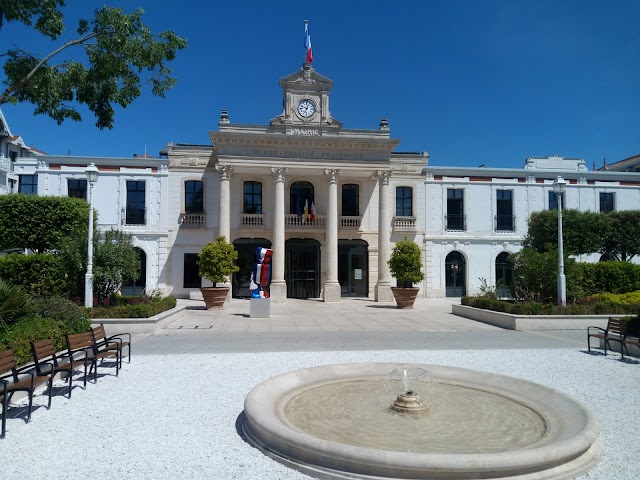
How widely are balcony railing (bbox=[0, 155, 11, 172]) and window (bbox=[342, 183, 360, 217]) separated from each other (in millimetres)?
23878

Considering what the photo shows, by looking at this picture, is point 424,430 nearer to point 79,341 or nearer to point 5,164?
point 79,341

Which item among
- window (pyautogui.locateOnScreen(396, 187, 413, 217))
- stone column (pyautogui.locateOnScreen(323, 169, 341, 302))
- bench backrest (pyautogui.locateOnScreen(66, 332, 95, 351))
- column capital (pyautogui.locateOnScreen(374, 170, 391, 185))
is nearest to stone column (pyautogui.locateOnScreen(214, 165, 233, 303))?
stone column (pyautogui.locateOnScreen(323, 169, 341, 302))

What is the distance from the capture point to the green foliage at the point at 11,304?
10.2m

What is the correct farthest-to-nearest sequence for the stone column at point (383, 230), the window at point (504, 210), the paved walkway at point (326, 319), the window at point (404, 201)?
the window at point (504, 210)
the window at point (404, 201)
the stone column at point (383, 230)
the paved walkway at point (326, 319)

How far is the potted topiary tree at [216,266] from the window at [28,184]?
15.4 meters

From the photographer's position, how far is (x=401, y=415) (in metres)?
6.25

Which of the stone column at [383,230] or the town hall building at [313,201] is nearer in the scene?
the town hall building at [313,201]

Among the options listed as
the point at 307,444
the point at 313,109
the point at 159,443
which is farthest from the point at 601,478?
the point at 313,109

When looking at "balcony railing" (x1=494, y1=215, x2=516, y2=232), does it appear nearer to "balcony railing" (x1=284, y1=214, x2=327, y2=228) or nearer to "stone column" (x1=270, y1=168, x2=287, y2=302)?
"balcony railing" (x1=284, y1=214, x2=327, y2=228)

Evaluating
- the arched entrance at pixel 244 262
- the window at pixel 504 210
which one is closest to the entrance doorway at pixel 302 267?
the arched entrance at pixel 244 262

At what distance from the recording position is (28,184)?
30828mm

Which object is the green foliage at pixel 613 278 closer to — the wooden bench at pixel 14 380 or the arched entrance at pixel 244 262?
the arched entrance at pixel 244 262

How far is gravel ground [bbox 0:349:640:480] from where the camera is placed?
4887mm

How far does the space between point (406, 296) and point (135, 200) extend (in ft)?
61.6
